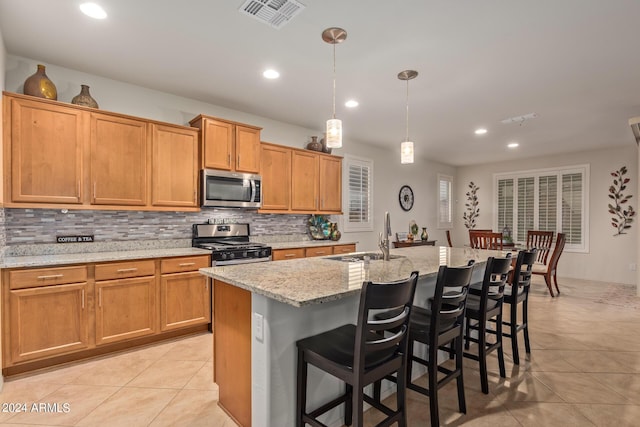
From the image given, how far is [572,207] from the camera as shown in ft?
21.8

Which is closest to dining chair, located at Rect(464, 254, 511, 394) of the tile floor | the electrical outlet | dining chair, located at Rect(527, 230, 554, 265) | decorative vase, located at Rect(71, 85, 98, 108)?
the tile floor

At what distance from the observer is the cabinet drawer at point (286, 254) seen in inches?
157

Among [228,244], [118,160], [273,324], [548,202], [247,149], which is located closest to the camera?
[273,324]

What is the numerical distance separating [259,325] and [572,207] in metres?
7.42

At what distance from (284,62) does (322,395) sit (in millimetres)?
2621

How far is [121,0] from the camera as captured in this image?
209 centimetres

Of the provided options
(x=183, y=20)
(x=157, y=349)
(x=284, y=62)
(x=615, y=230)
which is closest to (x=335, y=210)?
(x=284, y=62)

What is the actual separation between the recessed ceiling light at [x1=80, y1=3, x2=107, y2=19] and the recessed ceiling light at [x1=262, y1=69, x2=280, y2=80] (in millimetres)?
1298

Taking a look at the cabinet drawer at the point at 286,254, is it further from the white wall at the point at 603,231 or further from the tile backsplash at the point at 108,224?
the white wall at the point at 603,231

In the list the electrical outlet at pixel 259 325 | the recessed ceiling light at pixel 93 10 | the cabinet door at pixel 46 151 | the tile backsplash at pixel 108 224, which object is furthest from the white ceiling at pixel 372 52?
the electrical outlet at pixel 259 325

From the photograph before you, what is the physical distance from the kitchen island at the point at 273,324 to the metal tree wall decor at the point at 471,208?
6.74 meters

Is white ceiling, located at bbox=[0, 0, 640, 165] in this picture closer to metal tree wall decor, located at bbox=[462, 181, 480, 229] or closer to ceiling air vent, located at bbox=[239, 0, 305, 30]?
ceiling air vent, located at bbox=[239, 0, 305, 30]

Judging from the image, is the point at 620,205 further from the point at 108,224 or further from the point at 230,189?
the point at 108,224

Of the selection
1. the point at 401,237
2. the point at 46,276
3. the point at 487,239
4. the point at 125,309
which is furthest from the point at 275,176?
the point at 487,239
